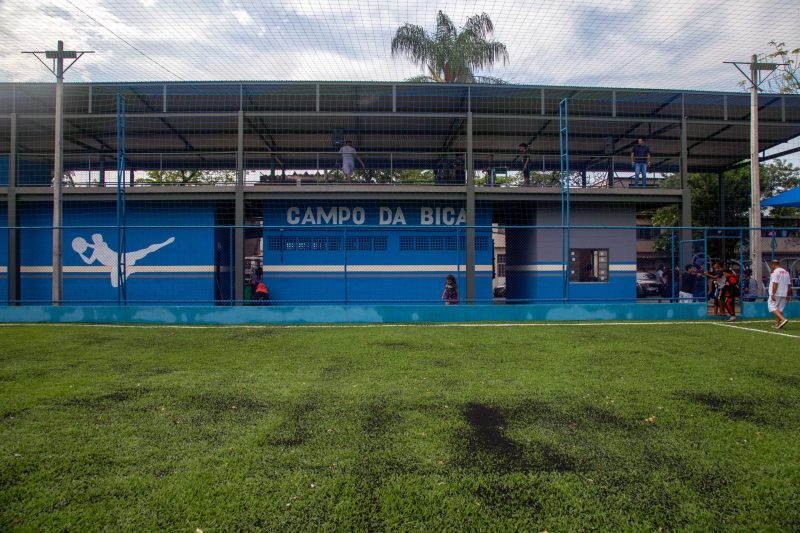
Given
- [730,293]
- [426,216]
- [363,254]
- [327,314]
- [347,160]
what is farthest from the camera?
[426,216]

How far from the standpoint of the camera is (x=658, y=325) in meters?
9.79

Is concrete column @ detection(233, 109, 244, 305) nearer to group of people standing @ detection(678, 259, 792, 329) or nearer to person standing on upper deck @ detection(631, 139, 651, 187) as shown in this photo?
group of people standing @ detection(678, 259, 792, 329)

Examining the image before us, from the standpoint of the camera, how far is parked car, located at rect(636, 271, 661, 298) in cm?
1841

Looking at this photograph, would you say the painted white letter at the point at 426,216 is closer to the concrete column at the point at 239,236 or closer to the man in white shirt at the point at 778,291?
the concrete column at the point at 239,236

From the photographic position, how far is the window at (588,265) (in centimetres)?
1527

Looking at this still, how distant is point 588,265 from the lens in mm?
15367

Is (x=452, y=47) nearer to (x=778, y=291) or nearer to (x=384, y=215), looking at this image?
(x=384, y=215)

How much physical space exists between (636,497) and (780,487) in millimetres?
900

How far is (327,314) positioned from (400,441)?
7.23m

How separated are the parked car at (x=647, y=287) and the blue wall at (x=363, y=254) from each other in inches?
301

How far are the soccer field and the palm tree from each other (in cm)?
1725

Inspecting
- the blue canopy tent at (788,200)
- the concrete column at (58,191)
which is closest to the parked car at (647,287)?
the blue canopy tent at (788,200)

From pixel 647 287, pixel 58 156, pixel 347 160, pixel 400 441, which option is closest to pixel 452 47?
pixel 347 160

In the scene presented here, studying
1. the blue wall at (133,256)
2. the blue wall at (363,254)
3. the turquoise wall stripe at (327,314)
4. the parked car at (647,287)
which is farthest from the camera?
the parked car at (647,287)
